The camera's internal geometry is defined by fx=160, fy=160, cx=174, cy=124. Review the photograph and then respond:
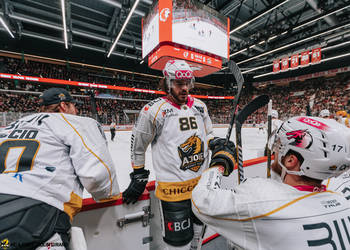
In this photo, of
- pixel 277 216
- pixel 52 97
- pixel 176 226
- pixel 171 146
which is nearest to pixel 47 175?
pixel 52 97

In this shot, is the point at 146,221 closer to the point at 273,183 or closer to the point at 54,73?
the point at 273,183

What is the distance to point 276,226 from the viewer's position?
50 centimetres

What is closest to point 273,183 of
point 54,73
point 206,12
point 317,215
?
point 317,215

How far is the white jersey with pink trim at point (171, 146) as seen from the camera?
1103 millimetres

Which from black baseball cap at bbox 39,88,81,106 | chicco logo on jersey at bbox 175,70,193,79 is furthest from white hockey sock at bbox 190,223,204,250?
black baseball cap at bbox 39,88,81,106

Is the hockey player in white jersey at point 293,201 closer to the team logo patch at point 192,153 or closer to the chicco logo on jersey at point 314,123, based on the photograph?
the chicco logo on jersey at point 314,123

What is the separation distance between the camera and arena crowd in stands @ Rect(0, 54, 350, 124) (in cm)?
1253

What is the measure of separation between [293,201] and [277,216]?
0.26 feet

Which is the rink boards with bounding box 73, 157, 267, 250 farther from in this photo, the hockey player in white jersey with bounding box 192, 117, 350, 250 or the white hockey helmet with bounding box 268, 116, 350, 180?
the white hockey helmet with bounding box 268, 116, 350, 180

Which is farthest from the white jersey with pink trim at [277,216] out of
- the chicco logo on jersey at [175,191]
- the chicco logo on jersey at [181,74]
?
the chicco logo on jersey at [181,74]

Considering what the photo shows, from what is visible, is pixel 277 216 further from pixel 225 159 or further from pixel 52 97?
pixel 52 97

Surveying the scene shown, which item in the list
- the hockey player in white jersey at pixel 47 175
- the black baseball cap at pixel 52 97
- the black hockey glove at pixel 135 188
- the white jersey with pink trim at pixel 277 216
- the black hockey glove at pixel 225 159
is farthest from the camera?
the black hockey glove at pixel 135 188

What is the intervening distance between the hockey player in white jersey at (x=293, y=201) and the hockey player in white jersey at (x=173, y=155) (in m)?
0.43

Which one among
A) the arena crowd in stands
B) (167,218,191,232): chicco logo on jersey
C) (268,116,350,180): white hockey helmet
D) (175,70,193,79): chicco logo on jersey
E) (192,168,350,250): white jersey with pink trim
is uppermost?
the arena crowd in stands
